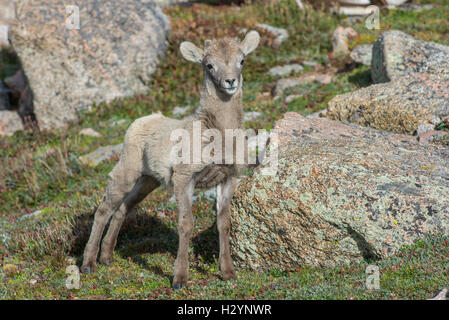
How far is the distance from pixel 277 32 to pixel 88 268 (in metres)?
16.5

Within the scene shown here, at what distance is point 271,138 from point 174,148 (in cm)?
183

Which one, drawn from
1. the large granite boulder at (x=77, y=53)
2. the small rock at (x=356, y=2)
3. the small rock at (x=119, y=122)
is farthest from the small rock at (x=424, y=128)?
the small rock at (x=356, y=2)

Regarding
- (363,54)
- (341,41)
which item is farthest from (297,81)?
(341,41)

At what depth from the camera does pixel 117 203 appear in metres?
9.97

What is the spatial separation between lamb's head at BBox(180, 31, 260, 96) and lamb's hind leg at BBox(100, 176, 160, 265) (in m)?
2.67

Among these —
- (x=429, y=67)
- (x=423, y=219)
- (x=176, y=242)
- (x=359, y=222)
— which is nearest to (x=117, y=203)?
(x=176, y=242)

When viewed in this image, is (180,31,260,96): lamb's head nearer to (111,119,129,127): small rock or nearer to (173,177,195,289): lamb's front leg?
(173,177,195,289): lamb's front leg

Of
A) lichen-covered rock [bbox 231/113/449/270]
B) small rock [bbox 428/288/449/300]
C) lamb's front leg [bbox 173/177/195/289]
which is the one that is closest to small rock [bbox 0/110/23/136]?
lamb's front leg [bbox 173/177/195/289]

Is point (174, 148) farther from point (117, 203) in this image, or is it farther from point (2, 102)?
point (2, 102)

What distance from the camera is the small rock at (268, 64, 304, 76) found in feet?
66.3

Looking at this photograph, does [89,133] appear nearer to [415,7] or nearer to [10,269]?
[10,269]

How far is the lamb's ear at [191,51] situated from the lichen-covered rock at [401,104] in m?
5.33

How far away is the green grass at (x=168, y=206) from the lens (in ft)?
23.9

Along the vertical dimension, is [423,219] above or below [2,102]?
above
